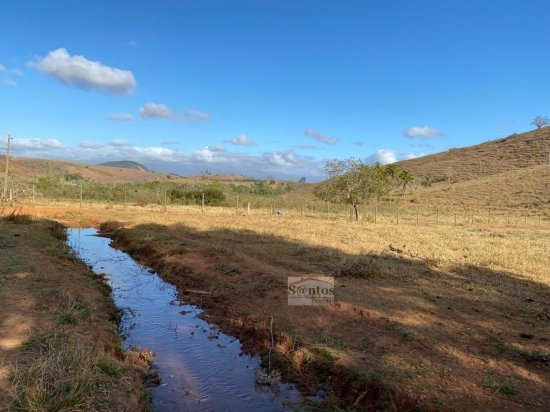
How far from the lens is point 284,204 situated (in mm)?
49719

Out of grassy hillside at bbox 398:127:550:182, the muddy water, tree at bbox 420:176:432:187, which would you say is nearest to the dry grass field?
the muddy water

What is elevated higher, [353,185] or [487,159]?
[487,159]

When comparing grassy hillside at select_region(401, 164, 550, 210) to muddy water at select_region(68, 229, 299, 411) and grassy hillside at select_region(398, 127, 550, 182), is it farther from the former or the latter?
muddy water at select_region(68, 229, 299, 411)

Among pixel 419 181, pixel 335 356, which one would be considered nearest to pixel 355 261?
pixel 335 356

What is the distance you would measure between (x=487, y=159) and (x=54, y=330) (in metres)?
88.2

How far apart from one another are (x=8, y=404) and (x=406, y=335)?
594 centimetres

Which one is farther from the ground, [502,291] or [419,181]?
[419,181]

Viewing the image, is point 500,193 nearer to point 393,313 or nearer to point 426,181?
point 426,181

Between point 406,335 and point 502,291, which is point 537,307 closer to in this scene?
point 502,291

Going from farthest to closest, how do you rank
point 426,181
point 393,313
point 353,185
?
point 426,181, point 353,185, point 393,313

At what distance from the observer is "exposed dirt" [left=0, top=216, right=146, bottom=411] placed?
499cm

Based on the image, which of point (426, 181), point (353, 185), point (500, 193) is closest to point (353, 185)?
point (353, 185)

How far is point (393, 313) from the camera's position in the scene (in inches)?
343

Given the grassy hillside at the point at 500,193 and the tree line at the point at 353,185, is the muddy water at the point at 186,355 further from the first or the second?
the grassy hillside at the point at 500,193
